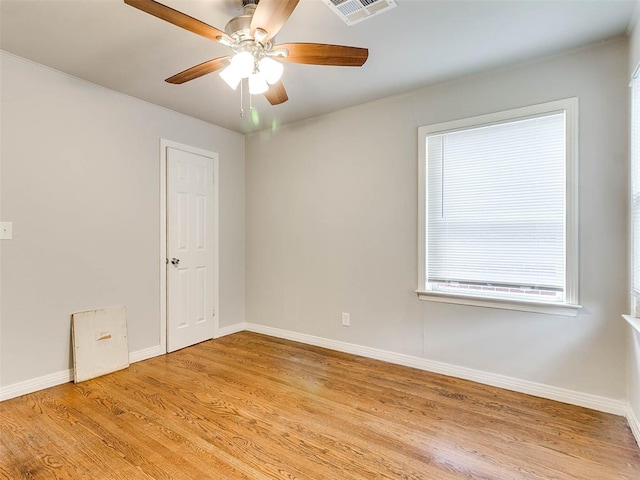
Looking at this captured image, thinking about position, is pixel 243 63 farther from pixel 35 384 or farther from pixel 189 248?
pixel 35 384

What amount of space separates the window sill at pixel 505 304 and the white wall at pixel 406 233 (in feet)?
0.17

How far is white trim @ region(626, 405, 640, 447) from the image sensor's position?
1993 mm

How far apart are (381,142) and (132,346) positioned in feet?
10.1

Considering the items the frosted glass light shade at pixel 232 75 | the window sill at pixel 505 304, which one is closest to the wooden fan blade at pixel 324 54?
the frosted glass light shade at pixel 232 75

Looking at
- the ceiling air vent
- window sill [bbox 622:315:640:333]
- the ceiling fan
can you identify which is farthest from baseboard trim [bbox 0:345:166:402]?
window sill [bbox 622:315:640:333]

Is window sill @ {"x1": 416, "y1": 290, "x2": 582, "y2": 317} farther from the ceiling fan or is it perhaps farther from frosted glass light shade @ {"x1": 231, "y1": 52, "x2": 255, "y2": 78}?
frosted glass light shade @ {"x1": 231, "y1": 52, "x2": 255, "y2": 78}

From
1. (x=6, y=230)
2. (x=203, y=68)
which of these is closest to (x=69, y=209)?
(x=6, y=230)

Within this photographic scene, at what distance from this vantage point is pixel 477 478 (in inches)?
67.1

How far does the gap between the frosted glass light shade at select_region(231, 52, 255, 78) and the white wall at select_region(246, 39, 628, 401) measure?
1.77 meters

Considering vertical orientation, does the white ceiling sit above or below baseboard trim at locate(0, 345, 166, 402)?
above

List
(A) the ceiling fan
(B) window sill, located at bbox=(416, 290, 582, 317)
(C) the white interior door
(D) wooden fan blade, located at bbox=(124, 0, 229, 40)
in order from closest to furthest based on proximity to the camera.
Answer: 1. (D) wooden fan blade, located at bbox=(124, 0, 229, 40)
2. (A) the ceiling fan
3. (B) window sill, located at bbox=(416, 290, 582, 317)
4. (C) the white interior door

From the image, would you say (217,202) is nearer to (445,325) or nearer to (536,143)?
(445,325)

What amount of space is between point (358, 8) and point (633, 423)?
296 cm

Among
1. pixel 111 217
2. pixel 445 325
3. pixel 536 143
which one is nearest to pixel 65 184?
pixel 111 217
